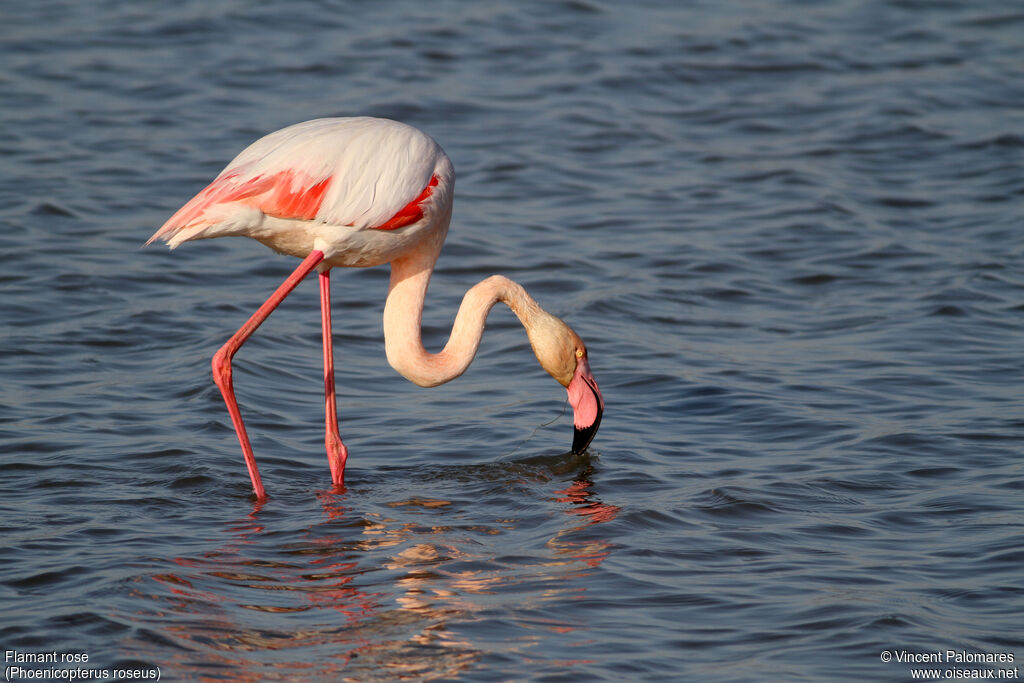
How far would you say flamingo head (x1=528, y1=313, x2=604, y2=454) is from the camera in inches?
269

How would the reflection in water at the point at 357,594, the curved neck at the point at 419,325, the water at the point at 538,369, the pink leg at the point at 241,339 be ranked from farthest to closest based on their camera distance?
the curved neck at the point at 419,325, the pink leg at the point at 241,339, the water at the point at 538,369, the reflection in water at the point at 357,594

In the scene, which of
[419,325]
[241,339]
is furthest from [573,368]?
[241,339]

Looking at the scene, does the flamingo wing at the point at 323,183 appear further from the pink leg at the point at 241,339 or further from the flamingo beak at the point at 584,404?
the flamingo beak at the point at 584,404

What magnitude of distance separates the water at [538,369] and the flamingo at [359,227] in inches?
21.5

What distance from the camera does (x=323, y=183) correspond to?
6172 mm

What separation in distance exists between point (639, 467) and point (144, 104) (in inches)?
349

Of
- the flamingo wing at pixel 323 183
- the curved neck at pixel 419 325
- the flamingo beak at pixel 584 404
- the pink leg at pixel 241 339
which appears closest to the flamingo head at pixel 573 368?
the flamingo beak at pixel 584 404

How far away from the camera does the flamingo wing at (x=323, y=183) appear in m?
6.09

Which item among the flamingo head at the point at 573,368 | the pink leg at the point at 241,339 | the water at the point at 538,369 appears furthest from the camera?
the flamingo head at the point at 573,368

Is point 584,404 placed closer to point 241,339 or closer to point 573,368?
point 573,368

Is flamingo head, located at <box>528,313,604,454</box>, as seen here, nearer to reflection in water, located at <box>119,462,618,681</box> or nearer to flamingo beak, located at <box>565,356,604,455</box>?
flamingo beak, located at <box>565,356,604,455</box>

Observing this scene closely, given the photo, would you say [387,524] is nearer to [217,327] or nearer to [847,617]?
[847,617]

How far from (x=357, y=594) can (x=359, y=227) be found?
1905 mm

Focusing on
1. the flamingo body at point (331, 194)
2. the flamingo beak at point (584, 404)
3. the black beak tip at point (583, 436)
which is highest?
the flamingo body at point (331, 194)
